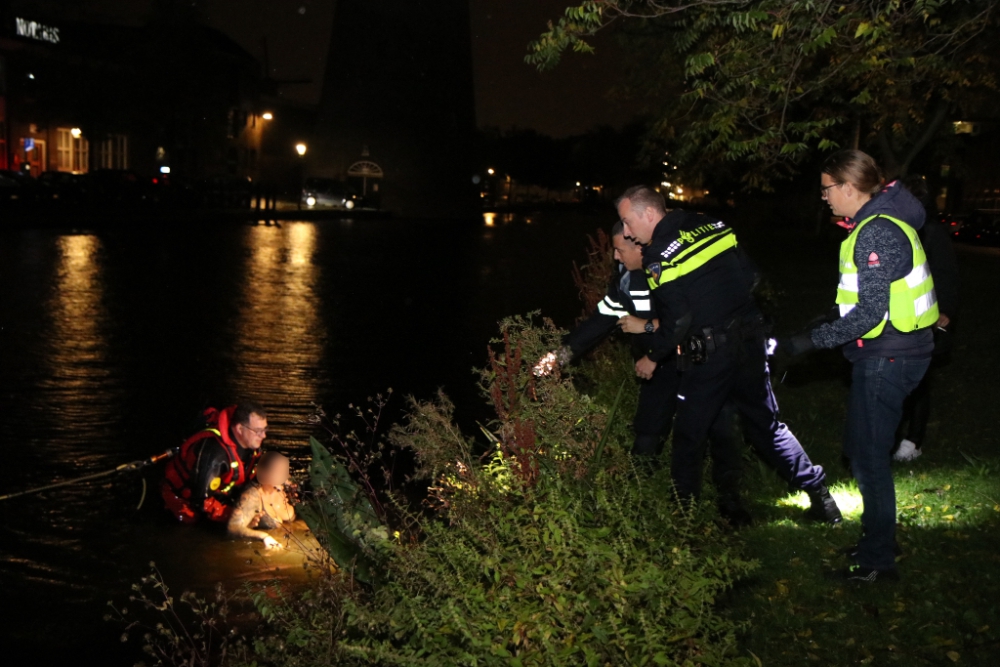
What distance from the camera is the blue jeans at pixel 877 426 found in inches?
186

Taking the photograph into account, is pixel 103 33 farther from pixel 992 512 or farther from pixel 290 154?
pixel 992 512

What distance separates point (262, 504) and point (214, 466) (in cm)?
41

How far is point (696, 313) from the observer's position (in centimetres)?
532

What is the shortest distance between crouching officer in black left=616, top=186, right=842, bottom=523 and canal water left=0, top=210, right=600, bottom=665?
288 centimetres

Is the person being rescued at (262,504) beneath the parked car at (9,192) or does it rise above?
beneath

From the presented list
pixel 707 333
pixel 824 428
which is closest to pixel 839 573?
pixel 707 333

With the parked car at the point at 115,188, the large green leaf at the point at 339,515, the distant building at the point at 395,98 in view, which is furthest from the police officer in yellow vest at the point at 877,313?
the distant building at the point at 395,98

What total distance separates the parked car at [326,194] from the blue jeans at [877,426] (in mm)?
55046

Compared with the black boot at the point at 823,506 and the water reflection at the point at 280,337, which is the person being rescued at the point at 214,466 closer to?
the water reflection at the point at 280,337

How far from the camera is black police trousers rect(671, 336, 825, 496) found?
5.36 meters

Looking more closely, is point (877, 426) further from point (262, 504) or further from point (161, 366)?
point (161, 366)

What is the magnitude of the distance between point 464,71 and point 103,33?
2219cm

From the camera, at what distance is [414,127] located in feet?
226

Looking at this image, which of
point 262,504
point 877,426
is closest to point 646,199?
point 877,426
